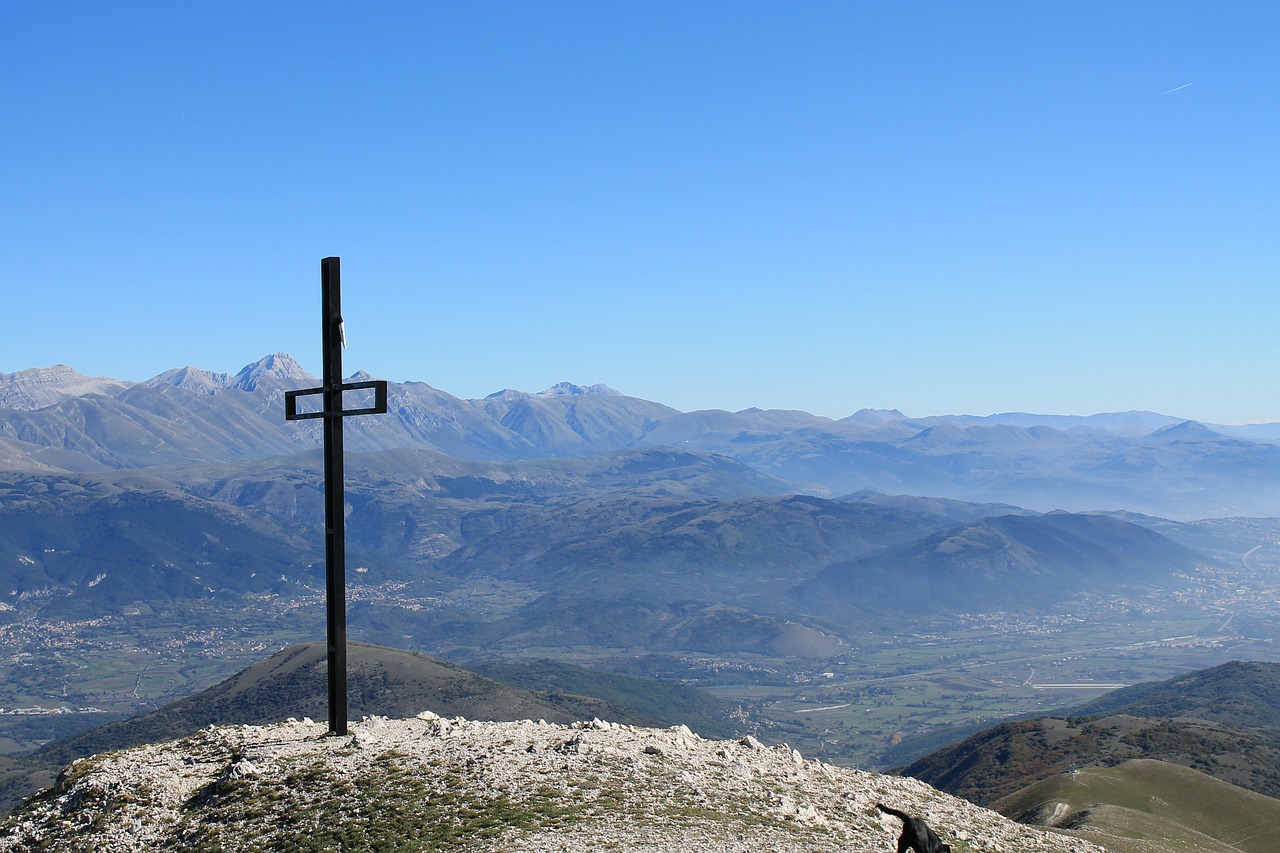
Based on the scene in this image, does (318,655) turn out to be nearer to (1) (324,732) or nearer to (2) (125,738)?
(2) (125,738)

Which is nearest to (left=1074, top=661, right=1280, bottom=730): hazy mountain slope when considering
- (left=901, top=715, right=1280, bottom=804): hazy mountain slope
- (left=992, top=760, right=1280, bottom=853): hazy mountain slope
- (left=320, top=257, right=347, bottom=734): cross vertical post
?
(left=901, top=715, right=1280, bottom=804): hazy mountain slope

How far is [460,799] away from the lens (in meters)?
21.5

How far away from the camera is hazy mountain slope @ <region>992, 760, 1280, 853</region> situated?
3775 centimetres

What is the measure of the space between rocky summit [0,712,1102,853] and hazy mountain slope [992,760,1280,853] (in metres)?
12.3

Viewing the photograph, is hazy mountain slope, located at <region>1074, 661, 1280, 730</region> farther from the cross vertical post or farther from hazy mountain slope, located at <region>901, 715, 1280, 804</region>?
the cross vertical post

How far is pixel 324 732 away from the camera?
86.0 feet

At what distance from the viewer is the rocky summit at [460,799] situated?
20234 mm

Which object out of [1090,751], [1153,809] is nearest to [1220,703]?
[1090,751]

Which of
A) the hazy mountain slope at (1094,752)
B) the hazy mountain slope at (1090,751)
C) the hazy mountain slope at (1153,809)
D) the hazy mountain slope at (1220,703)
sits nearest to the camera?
the hazy mountain slope at (1153,809)

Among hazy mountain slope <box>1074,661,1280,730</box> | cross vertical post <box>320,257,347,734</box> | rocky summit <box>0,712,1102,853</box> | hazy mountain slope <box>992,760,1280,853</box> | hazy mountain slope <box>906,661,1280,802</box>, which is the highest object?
cross vertical post <box>320,257,347,734</box>

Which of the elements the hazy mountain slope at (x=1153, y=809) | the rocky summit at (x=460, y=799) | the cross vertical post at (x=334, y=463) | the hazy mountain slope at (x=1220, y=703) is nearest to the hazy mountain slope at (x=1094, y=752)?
the hazy mountain slope at (x=1153, y=809)

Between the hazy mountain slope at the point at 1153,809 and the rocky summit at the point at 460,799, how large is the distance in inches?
485

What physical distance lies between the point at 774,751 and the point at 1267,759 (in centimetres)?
9355

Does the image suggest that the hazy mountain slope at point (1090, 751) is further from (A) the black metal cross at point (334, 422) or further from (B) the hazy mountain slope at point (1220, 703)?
(A) the black metal cross at point (334, 422)
